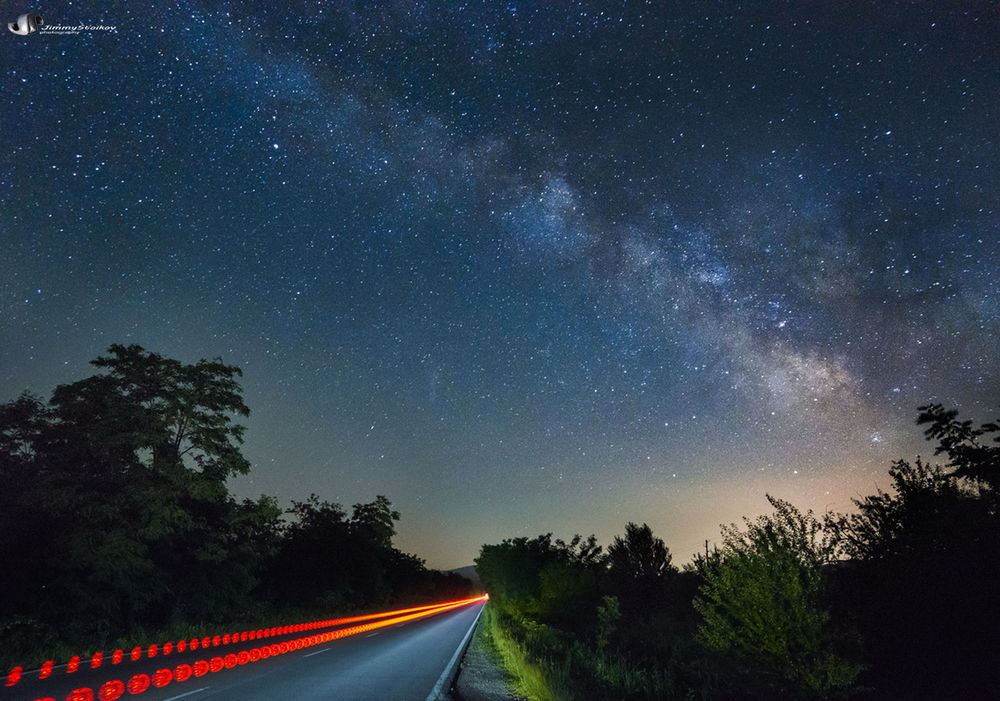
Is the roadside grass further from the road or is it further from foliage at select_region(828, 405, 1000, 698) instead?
foliage at select_region(828, 405, 1000, 698)

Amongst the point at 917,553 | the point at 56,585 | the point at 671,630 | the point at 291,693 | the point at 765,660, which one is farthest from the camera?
the point at 671,630

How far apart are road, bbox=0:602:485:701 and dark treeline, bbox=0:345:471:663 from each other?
933 centimetres

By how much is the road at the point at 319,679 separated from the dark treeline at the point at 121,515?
9329 mm

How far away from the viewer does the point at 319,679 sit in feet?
45.8

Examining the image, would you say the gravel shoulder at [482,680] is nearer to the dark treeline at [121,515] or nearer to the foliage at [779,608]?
the foliage at [779,608]

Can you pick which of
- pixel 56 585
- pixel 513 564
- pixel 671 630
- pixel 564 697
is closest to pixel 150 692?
pixel 564 697

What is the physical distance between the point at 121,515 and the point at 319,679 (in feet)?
62.0

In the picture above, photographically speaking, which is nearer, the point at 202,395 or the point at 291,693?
the point at 291,693

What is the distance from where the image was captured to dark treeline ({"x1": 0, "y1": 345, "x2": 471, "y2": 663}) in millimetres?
26344

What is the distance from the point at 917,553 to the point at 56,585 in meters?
30.1

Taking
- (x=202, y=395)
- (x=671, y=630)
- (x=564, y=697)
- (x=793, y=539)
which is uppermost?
(x=202, y=395)

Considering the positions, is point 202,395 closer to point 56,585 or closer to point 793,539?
point 56,585

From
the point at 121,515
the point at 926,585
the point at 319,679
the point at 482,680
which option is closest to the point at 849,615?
the point at 926,585

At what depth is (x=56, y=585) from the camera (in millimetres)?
26750
